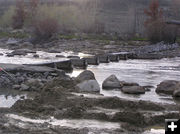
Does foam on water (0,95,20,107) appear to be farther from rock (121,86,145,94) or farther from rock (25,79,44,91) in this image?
rock (121,86,145,94)

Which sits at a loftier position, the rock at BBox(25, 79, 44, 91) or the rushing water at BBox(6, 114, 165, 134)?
the rock at BBox(25, 79, 44, 91)

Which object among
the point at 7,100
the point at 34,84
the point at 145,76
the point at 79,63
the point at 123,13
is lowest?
the point at 145,76

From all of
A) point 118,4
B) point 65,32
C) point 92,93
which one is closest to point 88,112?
point 92,93

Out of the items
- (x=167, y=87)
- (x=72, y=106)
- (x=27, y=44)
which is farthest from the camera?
(x=27, y=44)

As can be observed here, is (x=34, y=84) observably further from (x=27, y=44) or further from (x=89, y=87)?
(x=27, y=44)

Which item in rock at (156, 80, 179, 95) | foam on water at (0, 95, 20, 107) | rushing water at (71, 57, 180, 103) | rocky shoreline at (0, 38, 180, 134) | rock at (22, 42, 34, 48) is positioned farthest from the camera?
rock at (22, 42, 34, 48)

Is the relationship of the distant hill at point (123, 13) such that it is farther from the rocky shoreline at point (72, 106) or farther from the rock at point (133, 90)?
the rock at point (133, 90)

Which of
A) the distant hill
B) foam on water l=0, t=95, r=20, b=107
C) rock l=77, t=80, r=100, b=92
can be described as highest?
the distant hill

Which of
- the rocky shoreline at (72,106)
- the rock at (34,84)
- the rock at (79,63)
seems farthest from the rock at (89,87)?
the rock at (79,63)

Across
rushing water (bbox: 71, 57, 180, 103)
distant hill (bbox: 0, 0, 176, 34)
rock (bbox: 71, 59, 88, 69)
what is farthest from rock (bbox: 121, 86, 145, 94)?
distant hill (bbox: 0, 0, 176, 34)

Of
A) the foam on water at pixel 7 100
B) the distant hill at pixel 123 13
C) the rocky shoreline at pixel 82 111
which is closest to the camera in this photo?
the rocky shoreline at pixel 82 111

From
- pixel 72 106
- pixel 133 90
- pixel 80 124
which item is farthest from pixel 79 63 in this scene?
pixel 80 124

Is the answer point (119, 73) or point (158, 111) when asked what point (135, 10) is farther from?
point (158, 111)

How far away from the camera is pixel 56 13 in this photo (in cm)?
7731
